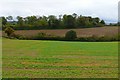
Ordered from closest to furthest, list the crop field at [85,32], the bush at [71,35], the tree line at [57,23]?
the bush at [71,35], the crop field at [85,32], the tree line at [57,23]

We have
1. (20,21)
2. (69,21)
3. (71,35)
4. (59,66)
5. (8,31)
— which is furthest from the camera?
(20,21)

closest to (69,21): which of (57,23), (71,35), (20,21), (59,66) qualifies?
(57,23)

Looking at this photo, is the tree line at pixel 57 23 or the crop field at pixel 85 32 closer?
the crop field at pixel 85 32

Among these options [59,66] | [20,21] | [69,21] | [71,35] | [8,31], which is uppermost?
[20,21]

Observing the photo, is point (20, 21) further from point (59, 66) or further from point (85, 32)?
point (59, 66)

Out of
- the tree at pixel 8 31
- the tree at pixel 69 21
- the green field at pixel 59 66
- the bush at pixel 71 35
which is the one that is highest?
the tree at pixel 69 21

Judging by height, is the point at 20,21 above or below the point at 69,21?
above

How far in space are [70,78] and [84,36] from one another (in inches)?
2950

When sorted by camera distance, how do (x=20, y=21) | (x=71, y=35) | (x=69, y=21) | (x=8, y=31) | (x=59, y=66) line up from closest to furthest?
(x=59, y=66)
(x=71, y=35)
(x=8, y=31)
(x=69, y=21)
(x=20, y=21)

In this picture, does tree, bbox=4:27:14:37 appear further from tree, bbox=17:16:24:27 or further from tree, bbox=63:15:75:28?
tree, bbox=63:15:75:28

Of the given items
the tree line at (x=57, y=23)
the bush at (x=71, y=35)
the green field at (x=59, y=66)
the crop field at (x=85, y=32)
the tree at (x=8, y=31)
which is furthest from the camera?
the tree line at (x=57, y=23)

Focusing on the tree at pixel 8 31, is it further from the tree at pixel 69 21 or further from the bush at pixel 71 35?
the tree at pixel 69 21

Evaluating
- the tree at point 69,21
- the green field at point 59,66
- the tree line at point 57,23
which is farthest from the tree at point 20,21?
the green field at point 59,66

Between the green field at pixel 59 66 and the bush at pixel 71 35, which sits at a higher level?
the bush at pixel 71 35
